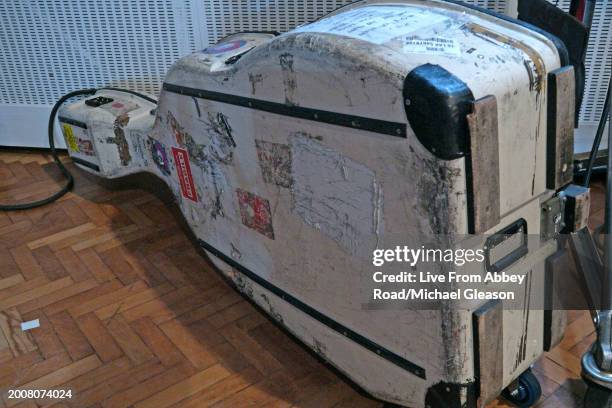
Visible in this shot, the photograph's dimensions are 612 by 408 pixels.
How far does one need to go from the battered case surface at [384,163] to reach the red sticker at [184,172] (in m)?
0.11

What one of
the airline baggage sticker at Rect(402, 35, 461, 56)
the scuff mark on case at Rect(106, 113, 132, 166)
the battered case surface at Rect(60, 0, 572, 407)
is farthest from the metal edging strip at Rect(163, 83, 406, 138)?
the scuff mark on case at Rect(106, 113, 132, 166)

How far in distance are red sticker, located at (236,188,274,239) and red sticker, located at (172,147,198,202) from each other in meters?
0.20

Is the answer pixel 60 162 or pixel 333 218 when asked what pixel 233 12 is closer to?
pixel 60 162

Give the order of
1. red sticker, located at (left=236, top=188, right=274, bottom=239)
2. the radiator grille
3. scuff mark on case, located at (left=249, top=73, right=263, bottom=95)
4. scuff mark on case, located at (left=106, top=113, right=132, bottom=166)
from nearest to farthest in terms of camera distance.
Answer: scuff mark on case, located at (left=249, top=73, right=263, bottom=95)
red sticker, located at (left=236, top=188, right=274, bottom=239)
scuff mark on case, located at (left=106, top=113, right=132, bottom=166)
the radiator grille

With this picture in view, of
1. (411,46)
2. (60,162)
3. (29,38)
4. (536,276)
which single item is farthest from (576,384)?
(29,38)

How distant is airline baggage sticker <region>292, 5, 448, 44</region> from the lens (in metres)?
0.86

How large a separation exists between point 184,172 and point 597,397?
95 centimetres

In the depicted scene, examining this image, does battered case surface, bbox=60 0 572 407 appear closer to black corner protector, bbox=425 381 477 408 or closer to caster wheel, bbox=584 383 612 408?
black corner protector, bbox=425 381 477 408

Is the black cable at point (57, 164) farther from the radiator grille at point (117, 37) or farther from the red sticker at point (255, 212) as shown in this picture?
the red sticker at point (255, 212)

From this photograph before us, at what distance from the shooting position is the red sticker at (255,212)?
1.12 metres

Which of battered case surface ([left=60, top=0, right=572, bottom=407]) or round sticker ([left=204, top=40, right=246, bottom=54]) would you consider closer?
battered case surface ([left=60, top=0, right=572, bottom=407])

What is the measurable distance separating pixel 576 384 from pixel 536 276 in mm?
290

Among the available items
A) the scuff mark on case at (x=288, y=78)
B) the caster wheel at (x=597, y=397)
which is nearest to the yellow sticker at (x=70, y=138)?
the scuff mark on case at (x=288, y=78)

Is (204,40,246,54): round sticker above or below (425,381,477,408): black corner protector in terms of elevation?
above
